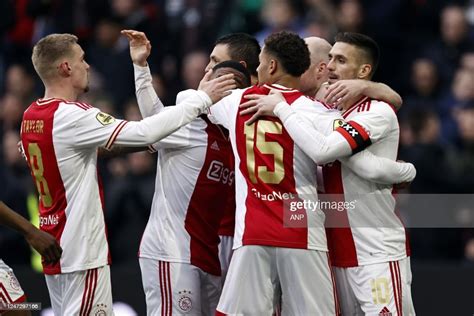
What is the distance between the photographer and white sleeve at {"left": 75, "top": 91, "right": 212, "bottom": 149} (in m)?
6.93

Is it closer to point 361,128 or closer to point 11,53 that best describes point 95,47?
point 11,53

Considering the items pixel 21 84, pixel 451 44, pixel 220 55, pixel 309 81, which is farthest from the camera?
pixel 21 84

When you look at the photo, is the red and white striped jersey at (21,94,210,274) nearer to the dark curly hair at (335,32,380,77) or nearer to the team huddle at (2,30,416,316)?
the team huddle at (2,30,416,316)

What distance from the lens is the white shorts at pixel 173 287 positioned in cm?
743

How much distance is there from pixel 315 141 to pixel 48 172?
1.61 metres

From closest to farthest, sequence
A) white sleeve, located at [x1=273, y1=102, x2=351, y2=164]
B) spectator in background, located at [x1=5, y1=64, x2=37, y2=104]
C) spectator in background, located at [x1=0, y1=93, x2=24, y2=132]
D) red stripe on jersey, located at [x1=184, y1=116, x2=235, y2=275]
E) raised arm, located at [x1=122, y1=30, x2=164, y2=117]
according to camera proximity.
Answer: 1. white sleeve, located at [x1=273, y1=102, x2=351, y2=164]
2. red stripe on jersey, located at [x1=184, y1=116, x2=235, y2=275]
3. raised arm, located at [x1=122, y1=30, x2=164, y2=117]
4. spectator in background, located at [x1=0, y1=93, x2=24, y2=132]
5. spectator in background, located at [x1=5, y1=64, x2=37, y2=104]

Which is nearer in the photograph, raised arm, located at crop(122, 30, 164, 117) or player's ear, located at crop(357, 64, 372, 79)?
player's ear, located at crop(357, 64, 372, 79)

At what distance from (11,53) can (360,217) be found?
6.62 metres

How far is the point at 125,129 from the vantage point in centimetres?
696

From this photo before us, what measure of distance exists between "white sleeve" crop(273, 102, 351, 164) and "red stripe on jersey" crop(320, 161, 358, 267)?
0.33 m

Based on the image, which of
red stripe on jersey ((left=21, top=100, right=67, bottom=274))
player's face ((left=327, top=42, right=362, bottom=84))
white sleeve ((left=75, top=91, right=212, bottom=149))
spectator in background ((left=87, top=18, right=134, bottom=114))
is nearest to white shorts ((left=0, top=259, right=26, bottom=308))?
red stripe on jersey ((left=21, top=100, right=67, bottom=274))

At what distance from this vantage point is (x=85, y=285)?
6926 millimetres

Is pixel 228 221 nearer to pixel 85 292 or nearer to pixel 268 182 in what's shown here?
pixel 268 182

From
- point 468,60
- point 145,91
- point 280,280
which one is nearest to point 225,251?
point 280,280
